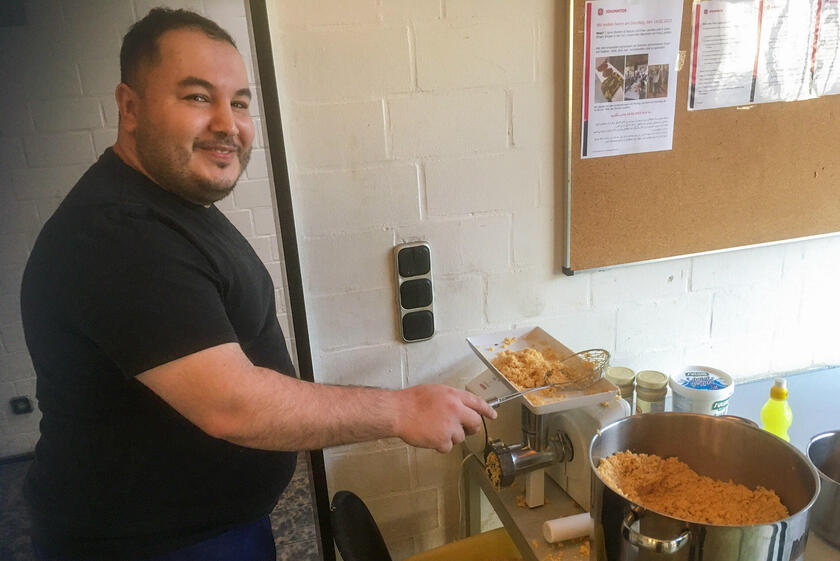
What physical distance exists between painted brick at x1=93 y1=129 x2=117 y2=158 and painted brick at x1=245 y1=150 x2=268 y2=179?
461mm

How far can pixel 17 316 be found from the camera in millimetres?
1148

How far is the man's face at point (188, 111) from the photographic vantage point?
3.47ft

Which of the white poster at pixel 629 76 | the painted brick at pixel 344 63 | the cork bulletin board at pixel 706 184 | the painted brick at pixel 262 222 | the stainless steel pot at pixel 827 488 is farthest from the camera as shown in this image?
the painted brick at pixel 262 222

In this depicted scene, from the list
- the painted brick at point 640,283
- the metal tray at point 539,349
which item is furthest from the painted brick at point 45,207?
the painted brick at point 640,283

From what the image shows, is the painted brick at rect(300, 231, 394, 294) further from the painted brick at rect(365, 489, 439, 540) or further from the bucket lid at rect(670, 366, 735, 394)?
the bucket lid at rect(670, 366, 735, 394)

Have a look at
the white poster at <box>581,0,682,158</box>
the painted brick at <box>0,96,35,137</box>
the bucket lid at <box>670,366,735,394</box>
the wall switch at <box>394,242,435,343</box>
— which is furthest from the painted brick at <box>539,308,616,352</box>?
the painted brick at <box>0,96,35,137</box>

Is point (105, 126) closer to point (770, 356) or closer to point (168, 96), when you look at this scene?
point (168, 96)

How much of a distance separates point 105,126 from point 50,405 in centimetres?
53

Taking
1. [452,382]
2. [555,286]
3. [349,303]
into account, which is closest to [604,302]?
[555,286]

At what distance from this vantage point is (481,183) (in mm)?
1426

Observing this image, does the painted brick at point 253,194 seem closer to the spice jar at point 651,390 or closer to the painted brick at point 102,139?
the painted brick at point 102,139

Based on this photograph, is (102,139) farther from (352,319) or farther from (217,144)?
(352,319)

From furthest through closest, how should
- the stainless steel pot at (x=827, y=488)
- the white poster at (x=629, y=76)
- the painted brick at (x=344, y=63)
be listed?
the white poster at (x=629, y=76)
the painted brick at (x=344, y=63)
the stainless steel pot at (x=827, y=488)

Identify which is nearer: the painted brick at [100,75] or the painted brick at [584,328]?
the painted brick at [100,75]
